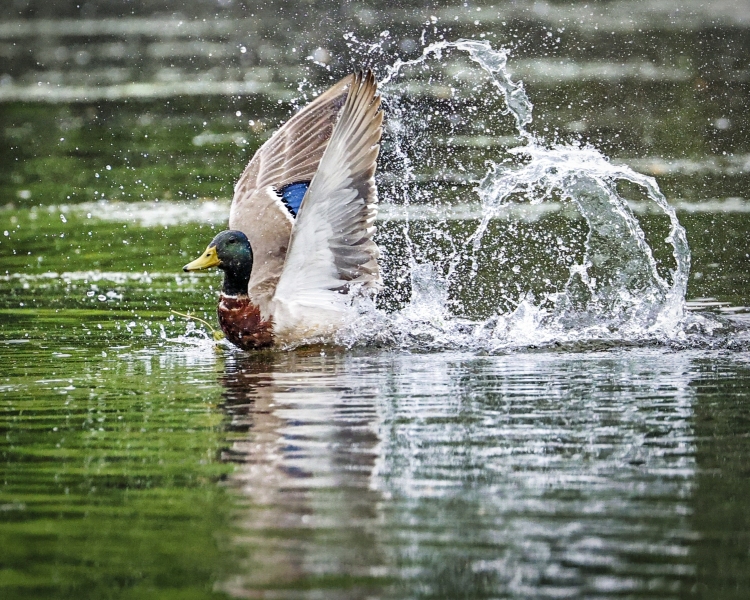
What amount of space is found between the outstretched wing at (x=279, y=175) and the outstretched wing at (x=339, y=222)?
0.60m

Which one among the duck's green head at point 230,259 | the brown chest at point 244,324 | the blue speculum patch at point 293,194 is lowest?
the brown chest at point 244,324

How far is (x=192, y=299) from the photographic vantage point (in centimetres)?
1053

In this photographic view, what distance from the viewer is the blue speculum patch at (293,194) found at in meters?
9.72

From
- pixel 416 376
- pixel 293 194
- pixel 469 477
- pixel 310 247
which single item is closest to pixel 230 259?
pixel 310 247

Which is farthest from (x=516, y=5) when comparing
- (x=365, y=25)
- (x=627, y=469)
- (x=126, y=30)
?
(x=627, y=469)

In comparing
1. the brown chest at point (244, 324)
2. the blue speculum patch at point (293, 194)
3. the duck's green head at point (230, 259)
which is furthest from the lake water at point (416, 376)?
the blue speculum patch at point (293, 194)

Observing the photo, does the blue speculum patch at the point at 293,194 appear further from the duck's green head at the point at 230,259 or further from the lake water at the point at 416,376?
the lake water at the point at 416,376

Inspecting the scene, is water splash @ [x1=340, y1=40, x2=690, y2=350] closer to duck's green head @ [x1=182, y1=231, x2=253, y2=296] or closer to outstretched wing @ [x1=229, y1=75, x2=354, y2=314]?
outstretched wing @ [x1=229, y1=75, x2=354, y2=314]

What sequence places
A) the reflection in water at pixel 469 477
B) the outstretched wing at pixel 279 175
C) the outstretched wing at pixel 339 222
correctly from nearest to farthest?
the reflection in water at pixel 469 477
the outstretched wing at pixel 339 222
the outstretched wing at pixel 279 175

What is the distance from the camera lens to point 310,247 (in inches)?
340

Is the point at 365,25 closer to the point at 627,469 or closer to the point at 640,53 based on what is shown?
the point at 640,53

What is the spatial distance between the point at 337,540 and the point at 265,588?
0.46 metres

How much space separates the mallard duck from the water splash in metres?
0.29

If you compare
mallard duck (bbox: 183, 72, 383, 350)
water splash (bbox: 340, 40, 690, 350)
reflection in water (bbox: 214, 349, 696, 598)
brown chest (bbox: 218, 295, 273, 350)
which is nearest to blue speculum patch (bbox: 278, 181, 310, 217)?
mallard duck (bbox: 183, 72, 383, 350)
